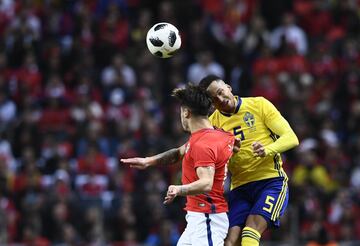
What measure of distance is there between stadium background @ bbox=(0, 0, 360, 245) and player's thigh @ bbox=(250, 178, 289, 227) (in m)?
5.59

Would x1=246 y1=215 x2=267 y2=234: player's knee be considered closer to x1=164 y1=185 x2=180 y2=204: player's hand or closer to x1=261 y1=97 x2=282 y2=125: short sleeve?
x1=261 y1=97 x2=282 y2=125: short sleeve

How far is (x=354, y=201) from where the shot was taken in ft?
57.9

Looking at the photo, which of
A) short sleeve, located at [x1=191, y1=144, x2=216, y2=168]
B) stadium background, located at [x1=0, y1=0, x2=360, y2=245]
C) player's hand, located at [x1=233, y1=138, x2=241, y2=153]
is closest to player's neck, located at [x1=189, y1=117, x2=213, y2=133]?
→ short sleeve, located at [x1=191, y1=144, x2=216, y2=168]

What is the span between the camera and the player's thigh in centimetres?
1039

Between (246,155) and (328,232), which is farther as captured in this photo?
(328,232)

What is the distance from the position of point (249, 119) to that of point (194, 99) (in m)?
1.21

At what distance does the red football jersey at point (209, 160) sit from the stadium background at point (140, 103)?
672cm

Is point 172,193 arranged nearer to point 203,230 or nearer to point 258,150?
point 203,230

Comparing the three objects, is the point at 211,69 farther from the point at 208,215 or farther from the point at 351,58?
the point at 208,215

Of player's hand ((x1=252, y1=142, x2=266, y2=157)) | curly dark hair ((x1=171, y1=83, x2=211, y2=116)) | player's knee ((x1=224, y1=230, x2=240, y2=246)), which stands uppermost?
curly dark hair ((x1=171, y1=83, x2=211, y2=116))

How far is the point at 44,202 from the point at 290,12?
7.71 m

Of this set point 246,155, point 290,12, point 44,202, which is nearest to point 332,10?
point 290,12

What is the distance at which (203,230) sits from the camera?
9.52 m

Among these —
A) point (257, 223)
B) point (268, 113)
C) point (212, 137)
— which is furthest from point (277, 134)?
point (212, 137)
